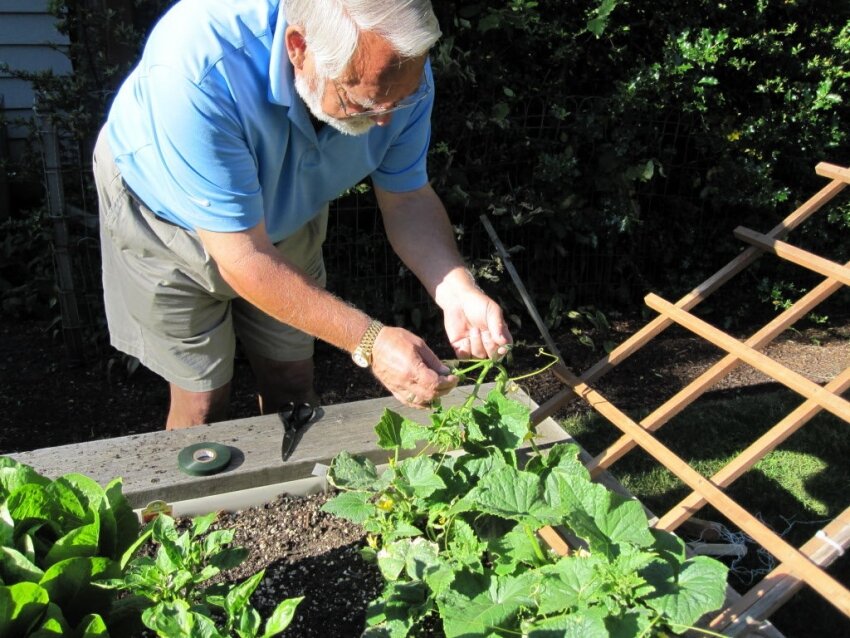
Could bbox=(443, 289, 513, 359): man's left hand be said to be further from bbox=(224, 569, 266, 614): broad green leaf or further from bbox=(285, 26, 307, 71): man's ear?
bbox=(224, 569, 266, 614): broad green leaf

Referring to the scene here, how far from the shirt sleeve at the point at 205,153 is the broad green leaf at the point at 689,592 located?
3.40 feet

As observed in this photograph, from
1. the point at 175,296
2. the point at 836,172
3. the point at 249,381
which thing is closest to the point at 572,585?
the point at 175,296

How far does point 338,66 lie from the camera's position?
1502 millimetres

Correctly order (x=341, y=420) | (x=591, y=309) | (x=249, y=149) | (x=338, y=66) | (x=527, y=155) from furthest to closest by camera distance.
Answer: (x=591, y=309) < (x=527, y=155) < (x=341, y=420) < (x=249, y=149) < (x=338, y=66)

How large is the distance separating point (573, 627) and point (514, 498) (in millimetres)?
288

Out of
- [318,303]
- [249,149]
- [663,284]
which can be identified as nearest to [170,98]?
[249,149]

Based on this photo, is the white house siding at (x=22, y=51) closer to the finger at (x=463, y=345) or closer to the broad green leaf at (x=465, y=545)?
the finger at (x=463, y=345)

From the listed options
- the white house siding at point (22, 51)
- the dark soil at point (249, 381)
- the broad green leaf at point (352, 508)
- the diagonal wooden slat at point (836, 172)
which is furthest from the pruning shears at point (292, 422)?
the white house siding at point (22, 51)

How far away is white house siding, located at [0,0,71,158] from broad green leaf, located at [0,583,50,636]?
4.03m

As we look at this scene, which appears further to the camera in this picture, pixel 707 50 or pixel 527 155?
pixel 527 155

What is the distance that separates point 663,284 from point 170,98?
345 cm

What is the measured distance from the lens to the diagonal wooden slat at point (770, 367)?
1.79 metres

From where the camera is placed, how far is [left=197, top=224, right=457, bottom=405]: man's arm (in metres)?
1.65

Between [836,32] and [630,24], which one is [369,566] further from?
[836,32]
